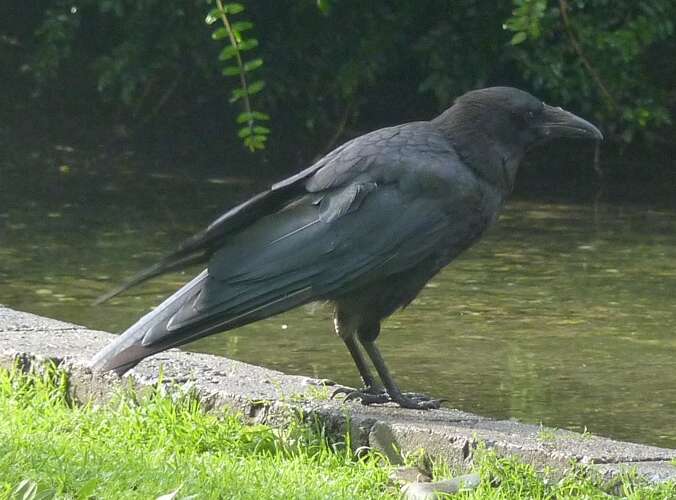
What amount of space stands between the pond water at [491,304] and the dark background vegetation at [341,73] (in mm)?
1151

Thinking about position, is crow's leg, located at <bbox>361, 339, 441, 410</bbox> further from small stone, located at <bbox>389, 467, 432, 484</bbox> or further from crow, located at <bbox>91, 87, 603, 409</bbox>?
small stone, located at <bbox>389, 467, 432, 484</bbox>

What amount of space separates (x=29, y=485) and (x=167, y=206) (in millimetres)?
7274

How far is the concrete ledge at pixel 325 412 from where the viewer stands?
4086 millimetres

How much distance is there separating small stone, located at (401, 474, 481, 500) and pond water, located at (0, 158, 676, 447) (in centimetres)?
123

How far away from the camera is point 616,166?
42.3 feet

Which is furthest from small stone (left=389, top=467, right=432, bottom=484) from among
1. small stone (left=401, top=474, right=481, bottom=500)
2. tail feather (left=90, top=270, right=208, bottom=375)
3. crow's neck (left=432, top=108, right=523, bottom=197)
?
crow's neck (left=432, top=108, right=523, bottom=197)

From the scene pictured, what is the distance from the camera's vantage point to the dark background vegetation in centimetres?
1118

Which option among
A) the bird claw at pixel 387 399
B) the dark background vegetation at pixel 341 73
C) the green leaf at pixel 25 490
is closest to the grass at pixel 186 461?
the green leaf at pixel 25 490

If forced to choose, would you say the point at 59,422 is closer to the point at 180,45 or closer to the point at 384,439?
the point at 384,439

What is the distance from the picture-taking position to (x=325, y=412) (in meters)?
4.52

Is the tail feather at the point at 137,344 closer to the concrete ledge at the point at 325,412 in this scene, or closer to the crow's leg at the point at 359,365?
the concrete ledge at the point at 325,412

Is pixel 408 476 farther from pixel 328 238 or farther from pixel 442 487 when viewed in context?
pixel 328 238

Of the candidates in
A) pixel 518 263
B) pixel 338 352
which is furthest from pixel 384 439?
pixel 518 263

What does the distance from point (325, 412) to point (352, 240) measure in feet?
1.83
